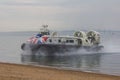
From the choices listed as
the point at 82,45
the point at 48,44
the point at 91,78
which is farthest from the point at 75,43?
the point at 91,78

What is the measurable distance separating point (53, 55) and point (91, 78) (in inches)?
1256

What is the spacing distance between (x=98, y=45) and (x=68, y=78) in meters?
39.9

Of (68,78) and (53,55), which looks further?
(53,55)

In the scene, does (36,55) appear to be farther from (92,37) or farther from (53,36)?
(92,37)

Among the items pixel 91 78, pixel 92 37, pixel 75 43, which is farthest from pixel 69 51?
pixel 91 78

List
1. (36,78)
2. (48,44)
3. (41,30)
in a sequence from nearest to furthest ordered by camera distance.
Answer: (36,78) < (48,44) < (41,30)

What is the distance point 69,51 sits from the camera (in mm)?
51281

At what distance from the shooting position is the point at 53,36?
52.1 meters

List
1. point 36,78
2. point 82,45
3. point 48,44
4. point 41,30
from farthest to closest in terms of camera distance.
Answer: point 41,30 → point 82,45 → point 48,44 → point 36,78

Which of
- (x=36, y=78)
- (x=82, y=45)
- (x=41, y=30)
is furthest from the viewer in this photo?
(x=41, y=30)

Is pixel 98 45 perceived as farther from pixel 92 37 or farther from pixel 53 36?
pixel 53 36

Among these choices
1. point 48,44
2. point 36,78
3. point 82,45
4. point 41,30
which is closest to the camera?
A: point 36,78

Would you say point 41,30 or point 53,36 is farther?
point 41,30

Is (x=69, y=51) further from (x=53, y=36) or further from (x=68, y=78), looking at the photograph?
(x=68, y=78)
